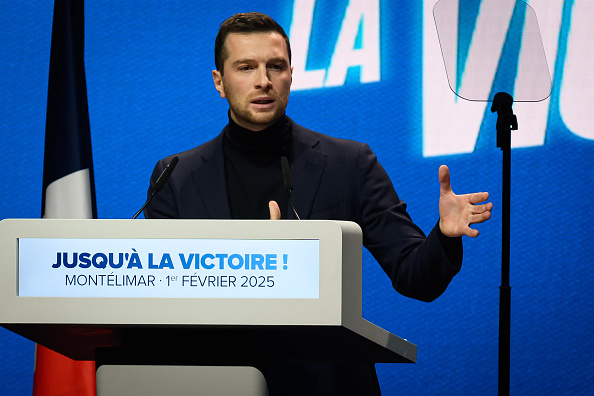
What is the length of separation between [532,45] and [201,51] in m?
1.49

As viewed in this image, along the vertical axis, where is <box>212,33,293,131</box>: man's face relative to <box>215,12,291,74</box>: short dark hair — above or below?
below

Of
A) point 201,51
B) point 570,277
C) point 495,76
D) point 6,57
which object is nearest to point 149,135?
point 201,51

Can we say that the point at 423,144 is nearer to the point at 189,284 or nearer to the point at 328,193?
the point at 328,193

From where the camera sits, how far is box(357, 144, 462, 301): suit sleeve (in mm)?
1317

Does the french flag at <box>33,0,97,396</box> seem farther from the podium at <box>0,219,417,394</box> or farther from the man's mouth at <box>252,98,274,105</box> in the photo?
the podium at <box>0,219,417,394</box>

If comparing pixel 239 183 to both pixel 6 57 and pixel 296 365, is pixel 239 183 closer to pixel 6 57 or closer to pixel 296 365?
pixel 296 365

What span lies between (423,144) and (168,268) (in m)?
2.01

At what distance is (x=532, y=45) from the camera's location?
6.77 ft

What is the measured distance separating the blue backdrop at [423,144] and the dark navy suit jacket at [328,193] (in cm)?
116

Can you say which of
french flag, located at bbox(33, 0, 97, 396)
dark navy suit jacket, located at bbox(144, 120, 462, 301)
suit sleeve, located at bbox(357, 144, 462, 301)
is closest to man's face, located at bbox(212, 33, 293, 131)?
dark navy suit jacket, located at bbox(144, 120, 462, 301)

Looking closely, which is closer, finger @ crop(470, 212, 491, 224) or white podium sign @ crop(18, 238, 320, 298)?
white podium sign @ crop(18, 238, 320, 298)

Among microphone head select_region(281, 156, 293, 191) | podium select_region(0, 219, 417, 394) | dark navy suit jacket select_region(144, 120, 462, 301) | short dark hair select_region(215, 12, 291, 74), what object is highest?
short dark hair select_region(215, 12, 291, 74)

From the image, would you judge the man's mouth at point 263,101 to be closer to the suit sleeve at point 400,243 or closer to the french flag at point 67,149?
the suit sleeve at point 400,243

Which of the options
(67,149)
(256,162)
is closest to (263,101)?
(256,162)
